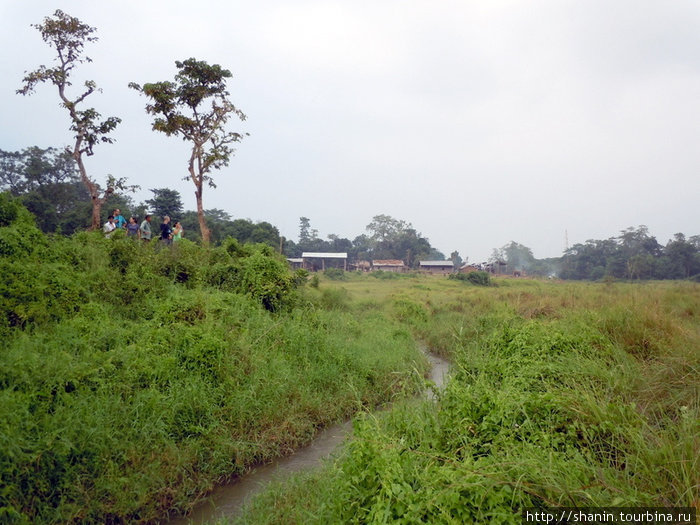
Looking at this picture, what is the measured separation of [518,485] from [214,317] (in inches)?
266

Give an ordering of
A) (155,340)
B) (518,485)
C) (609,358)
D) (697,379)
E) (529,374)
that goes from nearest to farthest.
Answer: (518,485)
(697,379)
(529,374)
(609,358)
(155,340)

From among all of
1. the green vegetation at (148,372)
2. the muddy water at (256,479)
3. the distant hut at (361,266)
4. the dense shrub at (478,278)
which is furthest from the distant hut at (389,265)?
the muddy water at (256,479)

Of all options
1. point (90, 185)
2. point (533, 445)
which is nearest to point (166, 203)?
point (90, 185)

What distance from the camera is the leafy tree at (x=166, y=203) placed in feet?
97.6

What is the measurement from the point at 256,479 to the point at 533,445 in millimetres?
3642

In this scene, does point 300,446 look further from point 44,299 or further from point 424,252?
point 424,252

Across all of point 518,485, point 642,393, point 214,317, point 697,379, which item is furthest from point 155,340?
point 697,379

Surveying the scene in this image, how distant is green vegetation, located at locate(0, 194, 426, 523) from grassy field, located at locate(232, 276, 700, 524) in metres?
0.98

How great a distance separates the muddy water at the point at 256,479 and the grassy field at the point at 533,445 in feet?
1.53

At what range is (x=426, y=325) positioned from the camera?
56.4 feet

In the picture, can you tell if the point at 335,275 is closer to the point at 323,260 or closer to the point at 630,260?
the point at 323,260

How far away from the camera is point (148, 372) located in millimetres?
6426

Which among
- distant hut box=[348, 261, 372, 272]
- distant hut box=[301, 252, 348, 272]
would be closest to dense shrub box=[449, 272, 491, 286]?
distant hut box=[301, 252, 348, 272]

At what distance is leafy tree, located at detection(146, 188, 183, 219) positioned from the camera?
29.7m
